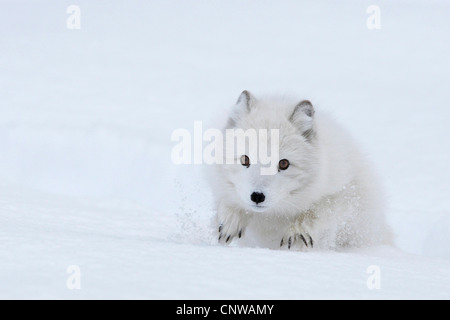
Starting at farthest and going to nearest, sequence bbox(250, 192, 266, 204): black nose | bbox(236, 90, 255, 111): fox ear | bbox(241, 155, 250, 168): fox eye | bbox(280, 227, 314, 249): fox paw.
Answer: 1. bbox(236, 90, 255, 111): fox ear
2. bbox(280, 227, 314, 249): fox paw
3. bbox(241, 155, 250, 168): fox eye
4. bbox(250, 192, 266, 204): black nose

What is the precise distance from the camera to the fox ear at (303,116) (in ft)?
11.4

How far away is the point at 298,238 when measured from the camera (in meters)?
3.49

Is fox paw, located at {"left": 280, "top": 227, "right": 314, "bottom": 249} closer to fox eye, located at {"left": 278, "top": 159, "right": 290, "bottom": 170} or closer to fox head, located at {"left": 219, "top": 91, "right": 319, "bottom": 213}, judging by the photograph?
fox head, located at {"left": 219, "top": 91, "right": 319, "bottom": 213}

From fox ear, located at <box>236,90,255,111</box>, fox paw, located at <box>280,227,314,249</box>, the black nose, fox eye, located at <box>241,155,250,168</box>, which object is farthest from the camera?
fox ear, located at <box>236,90,255,111</box>

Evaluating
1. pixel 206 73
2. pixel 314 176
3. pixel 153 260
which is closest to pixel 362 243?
pixel 314 176

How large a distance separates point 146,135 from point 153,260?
5124 millimetres

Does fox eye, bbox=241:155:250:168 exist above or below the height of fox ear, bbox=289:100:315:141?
below

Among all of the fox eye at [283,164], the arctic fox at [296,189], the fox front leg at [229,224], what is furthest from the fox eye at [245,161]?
the fox front leg at [229,224]

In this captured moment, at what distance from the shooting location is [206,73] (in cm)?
1033

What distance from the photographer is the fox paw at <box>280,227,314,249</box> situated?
347cm

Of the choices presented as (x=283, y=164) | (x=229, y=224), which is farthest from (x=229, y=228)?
(x=283, y=164)

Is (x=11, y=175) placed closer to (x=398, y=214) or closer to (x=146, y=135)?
(x=146, y=135)

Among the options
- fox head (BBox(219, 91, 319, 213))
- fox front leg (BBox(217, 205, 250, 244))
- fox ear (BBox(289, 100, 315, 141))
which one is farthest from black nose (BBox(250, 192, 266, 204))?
fox ear (BBox(289, 100, 315, 141))
